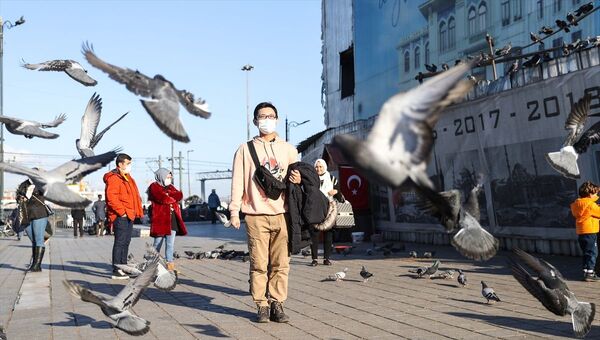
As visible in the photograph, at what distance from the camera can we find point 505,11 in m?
16.8

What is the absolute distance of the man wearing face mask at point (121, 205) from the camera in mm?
11422

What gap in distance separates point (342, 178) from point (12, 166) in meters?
15.6

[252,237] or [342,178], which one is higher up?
[342,178]

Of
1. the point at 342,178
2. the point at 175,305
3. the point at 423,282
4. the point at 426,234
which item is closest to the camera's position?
the point at 175,305

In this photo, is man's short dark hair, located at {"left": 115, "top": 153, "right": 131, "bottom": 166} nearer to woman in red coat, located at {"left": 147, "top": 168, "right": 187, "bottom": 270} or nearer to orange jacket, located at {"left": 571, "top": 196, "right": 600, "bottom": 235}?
woman in red coat, located at {"left": 147, "top": 168, "right": 187, "bottom": 270}

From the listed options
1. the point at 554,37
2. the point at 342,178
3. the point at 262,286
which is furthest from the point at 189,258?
the point at 554,37

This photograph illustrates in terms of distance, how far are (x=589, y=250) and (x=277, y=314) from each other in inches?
205

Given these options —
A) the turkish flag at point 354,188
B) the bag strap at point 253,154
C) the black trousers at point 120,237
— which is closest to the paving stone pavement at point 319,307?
the black trousers at point 120,237

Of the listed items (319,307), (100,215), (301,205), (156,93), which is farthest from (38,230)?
(100,215)

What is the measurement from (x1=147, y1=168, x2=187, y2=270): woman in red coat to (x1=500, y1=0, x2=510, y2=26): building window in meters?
9.59

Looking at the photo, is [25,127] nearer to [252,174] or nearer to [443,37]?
[252,174]

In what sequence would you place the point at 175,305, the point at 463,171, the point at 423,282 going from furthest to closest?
1. the point at 463,171
2. the point at 423,282
3. the point at 175,305

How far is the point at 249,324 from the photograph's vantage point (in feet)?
23.6

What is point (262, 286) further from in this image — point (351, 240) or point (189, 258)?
point (351, 240)
